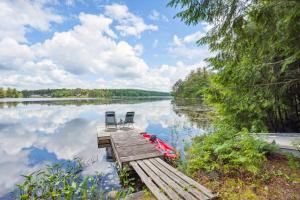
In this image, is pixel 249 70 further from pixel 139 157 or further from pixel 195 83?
pixel 195 83

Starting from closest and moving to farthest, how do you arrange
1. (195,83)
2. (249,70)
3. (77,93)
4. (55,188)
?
(249,70)
(55,188)
(195,83)
(77,93)

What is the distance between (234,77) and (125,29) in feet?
39.1

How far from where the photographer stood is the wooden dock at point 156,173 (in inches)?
117

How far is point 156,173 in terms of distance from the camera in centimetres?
399

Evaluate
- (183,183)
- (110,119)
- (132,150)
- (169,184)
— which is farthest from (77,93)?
(183,183)

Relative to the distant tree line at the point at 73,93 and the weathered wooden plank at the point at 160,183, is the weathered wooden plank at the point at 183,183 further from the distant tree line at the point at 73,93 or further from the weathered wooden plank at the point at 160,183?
the distant tree line at the point at 73,93


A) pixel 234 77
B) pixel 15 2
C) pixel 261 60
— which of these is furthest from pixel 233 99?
pixel 15 2

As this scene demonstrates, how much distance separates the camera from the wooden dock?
2972 mm

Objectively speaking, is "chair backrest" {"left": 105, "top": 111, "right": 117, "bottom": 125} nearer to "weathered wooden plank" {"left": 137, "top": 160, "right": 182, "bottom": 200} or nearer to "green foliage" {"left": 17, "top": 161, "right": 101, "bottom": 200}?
"green foliage" {"left": 17, "top": 161, "right": 101, "bottom": 200}

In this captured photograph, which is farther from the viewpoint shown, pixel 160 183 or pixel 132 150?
pixel 132 150

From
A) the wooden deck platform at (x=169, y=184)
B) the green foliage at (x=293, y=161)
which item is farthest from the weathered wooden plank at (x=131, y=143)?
the green foliage at (x=293, y=161)

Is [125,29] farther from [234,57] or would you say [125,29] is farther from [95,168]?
[234,57]

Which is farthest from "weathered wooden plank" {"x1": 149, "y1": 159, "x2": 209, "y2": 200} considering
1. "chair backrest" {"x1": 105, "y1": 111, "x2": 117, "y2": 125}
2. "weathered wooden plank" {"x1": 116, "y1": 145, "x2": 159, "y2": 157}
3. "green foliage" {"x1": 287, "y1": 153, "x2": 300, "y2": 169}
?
"chair backrest" {"x1": 105, "y1": 111, "x2": 117, "y2": 125}

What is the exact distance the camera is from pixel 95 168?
5965 mm
